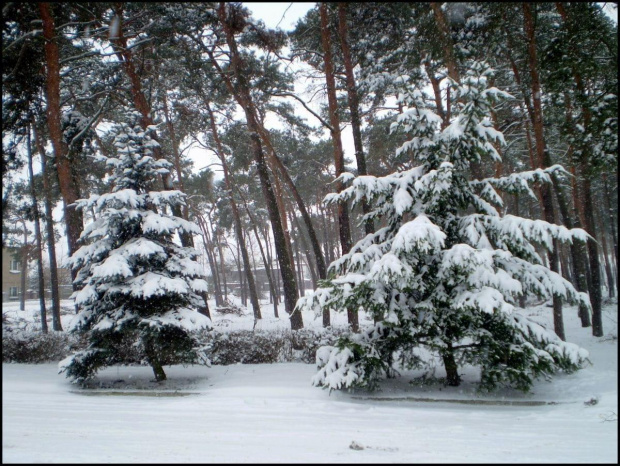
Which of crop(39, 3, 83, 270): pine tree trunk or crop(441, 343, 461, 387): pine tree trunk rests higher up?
crop(39, 3, 83, 270): pine tree trunk

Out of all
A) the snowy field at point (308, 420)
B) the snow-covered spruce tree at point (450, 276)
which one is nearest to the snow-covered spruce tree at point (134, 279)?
the snowy field at point (308, 420)

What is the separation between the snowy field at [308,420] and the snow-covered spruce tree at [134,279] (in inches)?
29.6

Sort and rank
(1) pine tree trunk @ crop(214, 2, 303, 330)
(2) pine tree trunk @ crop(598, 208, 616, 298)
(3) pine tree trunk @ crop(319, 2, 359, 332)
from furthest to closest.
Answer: (2) pine tree trunk @ crop(598, 208, 616, 298), (1) pine tree trunk @ crop(214, 2, 303, 330), (3) pine tree trunk @ crop(319, 2, 359, 332)

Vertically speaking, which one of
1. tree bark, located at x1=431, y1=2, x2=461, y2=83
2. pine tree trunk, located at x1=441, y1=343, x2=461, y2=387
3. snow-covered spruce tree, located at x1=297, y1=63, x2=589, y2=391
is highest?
tree bark, located at x1=431, y1=2, x2=461, y2=83

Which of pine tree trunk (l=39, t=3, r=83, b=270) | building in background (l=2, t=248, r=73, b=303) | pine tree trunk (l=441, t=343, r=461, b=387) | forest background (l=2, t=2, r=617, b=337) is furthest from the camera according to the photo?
pine tree trunk (l=39, t=3, r=83, b=270)

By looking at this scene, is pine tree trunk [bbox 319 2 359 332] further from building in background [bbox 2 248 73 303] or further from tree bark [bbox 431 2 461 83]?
building in background [bbox 2 248 73 303]

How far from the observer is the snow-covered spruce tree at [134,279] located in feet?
22.2

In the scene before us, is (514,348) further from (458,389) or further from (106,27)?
(106,27)

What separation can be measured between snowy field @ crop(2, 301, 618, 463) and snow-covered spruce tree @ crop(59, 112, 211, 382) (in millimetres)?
752

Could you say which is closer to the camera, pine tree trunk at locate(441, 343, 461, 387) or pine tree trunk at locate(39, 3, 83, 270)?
pine tree trunk at locate(441, 343, 461, 387)

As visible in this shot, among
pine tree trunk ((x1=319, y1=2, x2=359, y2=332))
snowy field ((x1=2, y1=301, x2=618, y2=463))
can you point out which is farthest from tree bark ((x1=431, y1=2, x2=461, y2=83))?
pine tree trunk ((x1=319, y1=2, x2=359, y2=332))

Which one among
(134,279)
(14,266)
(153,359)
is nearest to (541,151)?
(134,279)

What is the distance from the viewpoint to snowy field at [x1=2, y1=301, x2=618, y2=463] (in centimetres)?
Answer: 275

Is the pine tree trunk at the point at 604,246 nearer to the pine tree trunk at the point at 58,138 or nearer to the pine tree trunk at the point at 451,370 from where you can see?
the pine tree trunk at the point at 451,370
